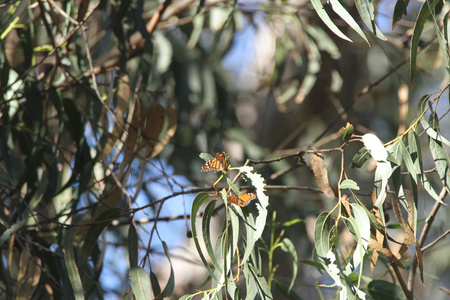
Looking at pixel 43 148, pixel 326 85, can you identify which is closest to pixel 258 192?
pixel 43 148

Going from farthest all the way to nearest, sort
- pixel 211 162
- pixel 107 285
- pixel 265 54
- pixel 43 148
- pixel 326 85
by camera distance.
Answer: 1. pixel 265 54
2. pixel 326 85
3. pixel 107 285
4. pixel 43 148
5. pixel 211 162

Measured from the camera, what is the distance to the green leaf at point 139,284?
0.85 meters

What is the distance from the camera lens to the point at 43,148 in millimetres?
1319

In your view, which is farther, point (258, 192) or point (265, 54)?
point (265, 54)

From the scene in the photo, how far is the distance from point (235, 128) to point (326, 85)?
0.50 meters

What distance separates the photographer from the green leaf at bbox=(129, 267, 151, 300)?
0.85m

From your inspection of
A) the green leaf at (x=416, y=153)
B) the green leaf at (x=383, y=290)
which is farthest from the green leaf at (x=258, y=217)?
the green leaf at (x=383, y=290)

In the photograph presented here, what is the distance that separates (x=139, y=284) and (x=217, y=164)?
0.26 m

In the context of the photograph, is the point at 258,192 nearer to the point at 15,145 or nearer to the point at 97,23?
the point at 15,145

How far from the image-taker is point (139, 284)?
86 cm

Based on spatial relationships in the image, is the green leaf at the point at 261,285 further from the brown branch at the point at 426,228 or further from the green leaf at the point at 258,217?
the brown branch at the point at 426,228

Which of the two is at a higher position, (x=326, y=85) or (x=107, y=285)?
(x=326, y=85)

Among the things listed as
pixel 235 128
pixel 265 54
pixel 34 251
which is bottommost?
pixel 34 251

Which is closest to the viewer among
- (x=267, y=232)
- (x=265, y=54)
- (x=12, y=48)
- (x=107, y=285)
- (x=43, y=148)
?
(x=43, y=148)
